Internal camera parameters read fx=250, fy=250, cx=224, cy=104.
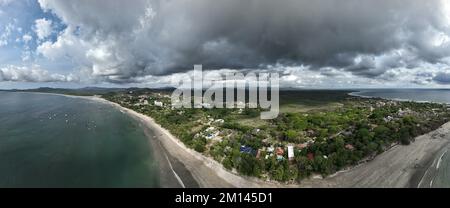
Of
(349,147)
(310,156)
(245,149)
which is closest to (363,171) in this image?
(310,156)

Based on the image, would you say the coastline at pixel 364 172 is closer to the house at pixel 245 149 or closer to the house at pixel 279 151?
the house at pixel 245 149

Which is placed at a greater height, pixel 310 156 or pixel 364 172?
pixel 310 156

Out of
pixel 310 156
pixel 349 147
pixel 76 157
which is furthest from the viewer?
pixel 76 157

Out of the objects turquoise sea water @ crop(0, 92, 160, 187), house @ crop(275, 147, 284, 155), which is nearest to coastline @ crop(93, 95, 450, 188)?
turquoise sea water @ crop(0, 92, 160, 187)

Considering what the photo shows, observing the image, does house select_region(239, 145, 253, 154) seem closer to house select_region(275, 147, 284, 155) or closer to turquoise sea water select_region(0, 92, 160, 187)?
house select_region(275, 147, 284, 155)

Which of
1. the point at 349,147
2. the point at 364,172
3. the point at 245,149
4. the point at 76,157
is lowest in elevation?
the point at 76,157

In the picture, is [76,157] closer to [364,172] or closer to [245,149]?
[245,149]

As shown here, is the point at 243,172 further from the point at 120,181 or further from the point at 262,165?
the point at 120,181

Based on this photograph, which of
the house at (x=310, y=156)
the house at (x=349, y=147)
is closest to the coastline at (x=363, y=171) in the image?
the house at (x=349, y=147)
